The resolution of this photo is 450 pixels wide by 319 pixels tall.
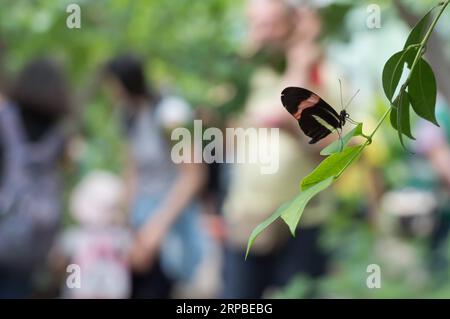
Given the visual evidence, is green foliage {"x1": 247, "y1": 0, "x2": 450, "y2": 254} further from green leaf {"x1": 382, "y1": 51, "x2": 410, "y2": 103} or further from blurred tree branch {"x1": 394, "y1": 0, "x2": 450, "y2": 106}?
blurred tree branch {"x1": 394, "y1": 0, "x2": 450, "y2": 106}

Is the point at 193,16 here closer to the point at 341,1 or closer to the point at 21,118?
the point at 21,118

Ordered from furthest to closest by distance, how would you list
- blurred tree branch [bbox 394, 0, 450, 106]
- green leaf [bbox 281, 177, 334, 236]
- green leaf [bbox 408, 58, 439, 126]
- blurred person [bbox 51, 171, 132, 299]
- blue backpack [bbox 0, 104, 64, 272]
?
blurred person [bbox 51, 171, 132, 299], blue backpack [bbox 0, 104, 64, 272], blurred tree branch [bbox 394, 0, 450, 106], green leaf [bbox 408, 58, 439, 126], green leaf [bbox 281, 177, 334, 236]

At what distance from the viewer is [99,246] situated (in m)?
3.94

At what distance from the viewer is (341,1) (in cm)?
277

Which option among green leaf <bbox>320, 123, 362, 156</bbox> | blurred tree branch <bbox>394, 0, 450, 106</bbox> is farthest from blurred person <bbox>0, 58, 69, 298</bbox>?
green leaf <bbox>320, 123, 362, 156</bbox>

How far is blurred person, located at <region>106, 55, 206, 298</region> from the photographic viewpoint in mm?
3865

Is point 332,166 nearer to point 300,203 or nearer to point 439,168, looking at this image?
point 300,203

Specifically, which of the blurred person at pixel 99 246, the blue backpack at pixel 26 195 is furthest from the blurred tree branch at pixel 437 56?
the blue backpack at pixel 26 195

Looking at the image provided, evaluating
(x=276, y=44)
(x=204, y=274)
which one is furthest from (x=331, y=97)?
(x=204, y=274)

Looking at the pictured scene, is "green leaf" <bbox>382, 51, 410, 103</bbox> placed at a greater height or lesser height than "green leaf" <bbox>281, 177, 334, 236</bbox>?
greater

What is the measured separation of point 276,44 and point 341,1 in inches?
13.4

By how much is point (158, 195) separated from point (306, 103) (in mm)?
2769

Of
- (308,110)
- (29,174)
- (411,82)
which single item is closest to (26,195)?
(29,174)

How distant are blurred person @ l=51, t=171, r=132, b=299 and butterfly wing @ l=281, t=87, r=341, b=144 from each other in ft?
8.39
